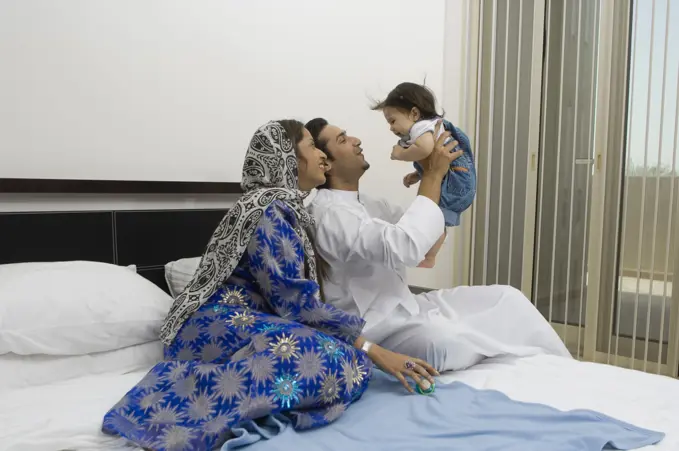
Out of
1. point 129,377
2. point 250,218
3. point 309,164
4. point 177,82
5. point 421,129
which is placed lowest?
point 129,377

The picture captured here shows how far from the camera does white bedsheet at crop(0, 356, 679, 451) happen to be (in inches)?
45.4

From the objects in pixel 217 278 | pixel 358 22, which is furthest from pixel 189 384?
pixel 358 22

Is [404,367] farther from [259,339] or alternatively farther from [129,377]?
[129,377]

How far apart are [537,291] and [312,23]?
1922mm

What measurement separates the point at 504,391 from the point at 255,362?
26.6 inches

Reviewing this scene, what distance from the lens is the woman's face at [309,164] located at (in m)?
1.76

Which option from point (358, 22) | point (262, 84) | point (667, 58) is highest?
point (358, 22)

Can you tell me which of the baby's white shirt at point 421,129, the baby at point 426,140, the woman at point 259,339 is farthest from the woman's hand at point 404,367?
the baby's white shirt at point 421,129

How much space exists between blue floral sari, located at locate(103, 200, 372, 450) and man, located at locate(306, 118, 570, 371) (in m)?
0.25

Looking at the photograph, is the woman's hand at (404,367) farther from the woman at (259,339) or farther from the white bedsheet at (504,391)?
the white bedsheet at (504,391)

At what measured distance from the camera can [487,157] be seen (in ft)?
10.8

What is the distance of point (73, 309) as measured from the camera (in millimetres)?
1491

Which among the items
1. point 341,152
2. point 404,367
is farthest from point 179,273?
point 404,367

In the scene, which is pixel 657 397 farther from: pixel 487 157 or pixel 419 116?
pixel 487 157
